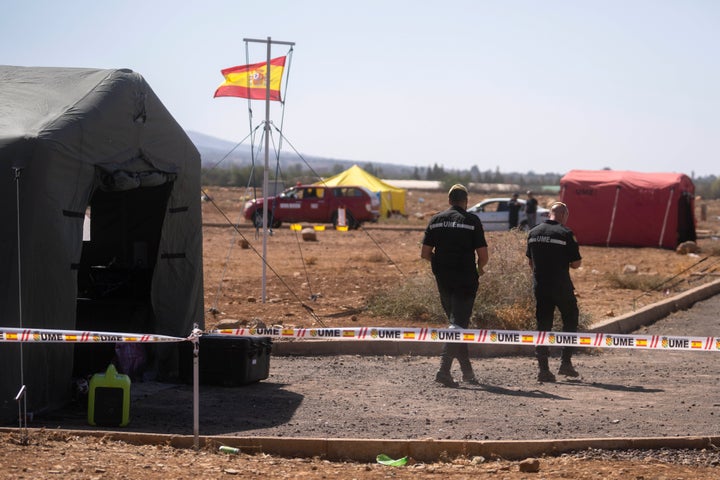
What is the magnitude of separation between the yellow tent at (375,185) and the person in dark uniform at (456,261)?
33.4m

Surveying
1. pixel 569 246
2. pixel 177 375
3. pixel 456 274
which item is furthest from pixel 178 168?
pixel 569 246

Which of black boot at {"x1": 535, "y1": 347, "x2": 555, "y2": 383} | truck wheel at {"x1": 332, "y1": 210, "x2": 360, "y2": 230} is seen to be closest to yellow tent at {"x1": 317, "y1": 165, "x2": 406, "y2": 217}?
truck wheel at {"x1": 332, "y1": 210, "x2": 360, "y2": 230}

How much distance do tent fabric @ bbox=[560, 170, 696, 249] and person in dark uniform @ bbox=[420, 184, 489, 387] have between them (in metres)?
24.4

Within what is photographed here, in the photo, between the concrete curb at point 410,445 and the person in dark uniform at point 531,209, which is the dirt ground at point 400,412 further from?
the person in dark uniform at point 531,209

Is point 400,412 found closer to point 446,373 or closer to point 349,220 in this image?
point 446,373

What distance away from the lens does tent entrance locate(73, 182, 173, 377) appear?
38.0ft

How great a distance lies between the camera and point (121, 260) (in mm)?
12688

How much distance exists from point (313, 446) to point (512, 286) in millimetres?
7392

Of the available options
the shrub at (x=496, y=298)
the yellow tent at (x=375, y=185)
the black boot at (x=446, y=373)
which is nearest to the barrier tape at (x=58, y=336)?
the black boot at (x=446, y=373)

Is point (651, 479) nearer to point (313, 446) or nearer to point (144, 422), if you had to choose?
point (313, 446)

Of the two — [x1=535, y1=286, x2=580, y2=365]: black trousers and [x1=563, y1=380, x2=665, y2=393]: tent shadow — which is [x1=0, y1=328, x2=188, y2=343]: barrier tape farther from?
[x1=563, y1=380, x2=665, y2=393]: tent shadow

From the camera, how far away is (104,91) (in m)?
10.4

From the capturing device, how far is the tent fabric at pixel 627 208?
112ft

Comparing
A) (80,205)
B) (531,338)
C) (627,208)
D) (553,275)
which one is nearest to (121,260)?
(80,205)
